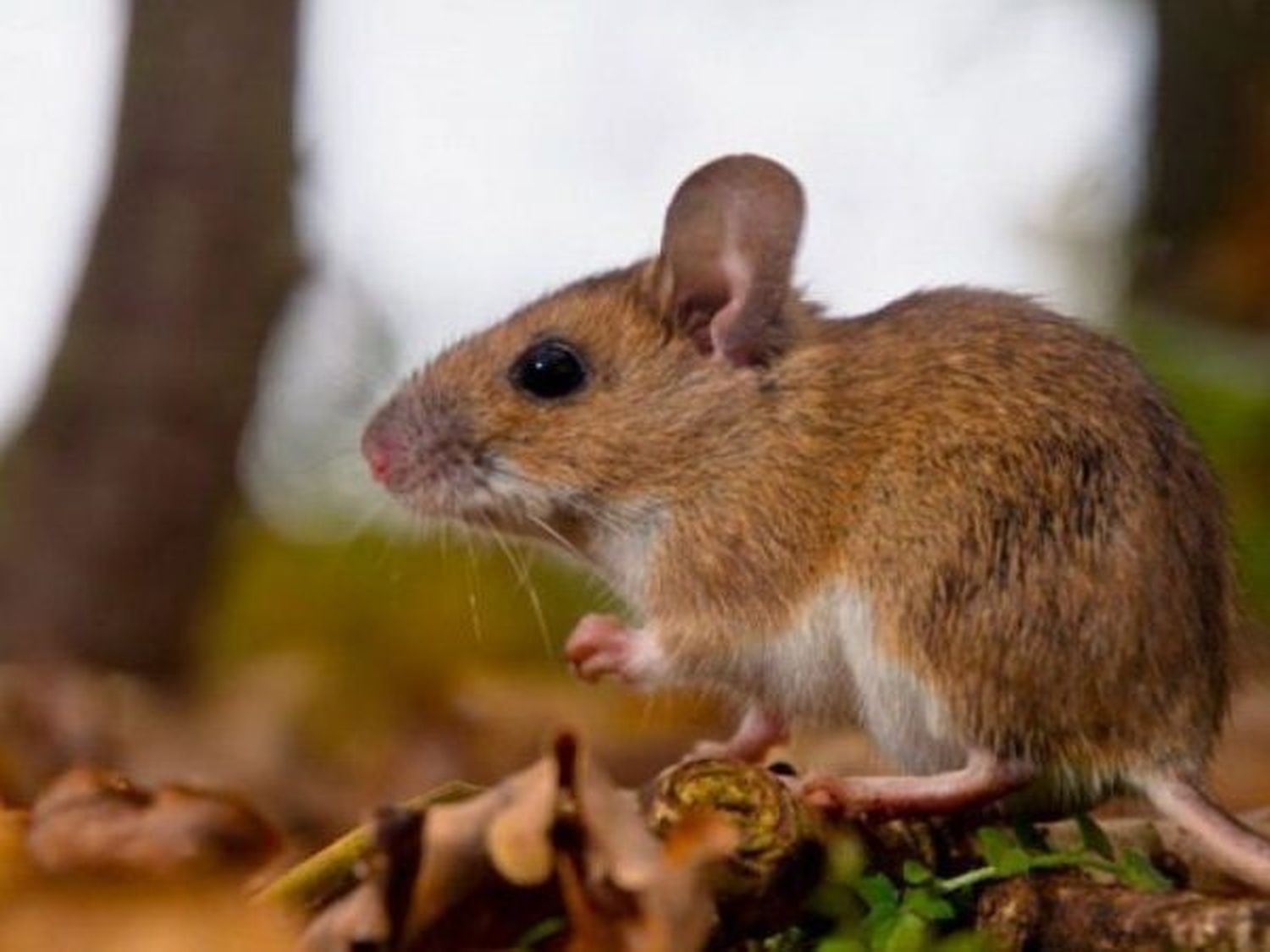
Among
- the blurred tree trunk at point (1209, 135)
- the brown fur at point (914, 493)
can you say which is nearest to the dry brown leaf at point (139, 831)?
the brown fur at point (914, 493)

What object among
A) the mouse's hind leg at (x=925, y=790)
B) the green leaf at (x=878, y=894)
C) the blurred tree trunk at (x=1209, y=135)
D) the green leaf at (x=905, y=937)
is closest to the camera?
the green leaf at (x=905, y=937)

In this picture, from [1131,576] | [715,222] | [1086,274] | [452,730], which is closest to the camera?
[1131,576]

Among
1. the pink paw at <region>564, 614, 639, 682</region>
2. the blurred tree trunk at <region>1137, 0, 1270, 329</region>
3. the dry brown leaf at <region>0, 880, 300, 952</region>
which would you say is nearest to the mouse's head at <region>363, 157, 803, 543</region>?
the pink paw at <region>564, 614, 639, 682</region>

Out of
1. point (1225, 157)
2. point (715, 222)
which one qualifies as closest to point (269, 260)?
point (1225, 157)

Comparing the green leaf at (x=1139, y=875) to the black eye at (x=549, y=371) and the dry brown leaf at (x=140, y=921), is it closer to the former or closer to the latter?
the dry brown leaf at (x=140, y=921)

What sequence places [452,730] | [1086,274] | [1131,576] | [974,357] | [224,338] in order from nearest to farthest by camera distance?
[1131,576], [974,357], [452,730], [224,338], [1086,274]

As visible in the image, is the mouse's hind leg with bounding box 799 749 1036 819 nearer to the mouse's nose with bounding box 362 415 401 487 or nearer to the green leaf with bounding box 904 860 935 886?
the green leaf with bounding box 904 860 935 886

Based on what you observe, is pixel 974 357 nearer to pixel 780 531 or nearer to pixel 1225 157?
pixel 780 531
